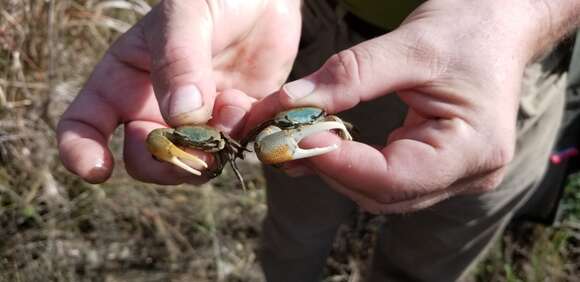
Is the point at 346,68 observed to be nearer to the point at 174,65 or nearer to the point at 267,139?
the point at 267,139

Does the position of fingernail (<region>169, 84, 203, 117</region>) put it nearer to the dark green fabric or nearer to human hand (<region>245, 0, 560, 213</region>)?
human hand (<region>245, 0, 560, 213</region>)

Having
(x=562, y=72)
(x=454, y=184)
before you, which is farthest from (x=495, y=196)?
(x=454, y=184)

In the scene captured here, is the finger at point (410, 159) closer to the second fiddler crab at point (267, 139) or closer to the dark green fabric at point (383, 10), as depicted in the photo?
the second fiddler crab at point (267, 139)

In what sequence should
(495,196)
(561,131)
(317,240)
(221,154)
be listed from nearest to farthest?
1. (221,154)
2. (495,196)
3. (561,131)
4. (317,240)

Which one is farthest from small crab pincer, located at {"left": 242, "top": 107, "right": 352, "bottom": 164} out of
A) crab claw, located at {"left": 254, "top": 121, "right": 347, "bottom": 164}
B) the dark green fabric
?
the dark green fabric

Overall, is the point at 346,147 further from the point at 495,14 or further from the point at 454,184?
the point at 495,14

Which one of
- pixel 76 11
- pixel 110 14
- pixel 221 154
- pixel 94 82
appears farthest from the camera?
pixel 110 14

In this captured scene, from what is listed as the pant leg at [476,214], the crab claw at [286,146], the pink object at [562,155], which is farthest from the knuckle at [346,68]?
the pink object at [562,155]
